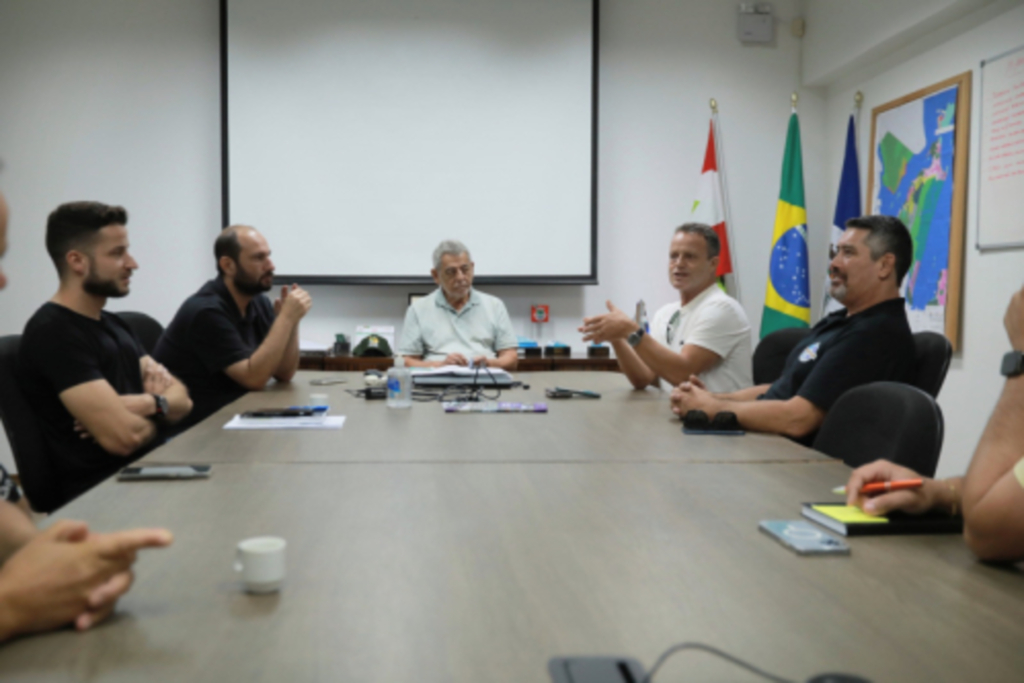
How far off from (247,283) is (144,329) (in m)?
0.67

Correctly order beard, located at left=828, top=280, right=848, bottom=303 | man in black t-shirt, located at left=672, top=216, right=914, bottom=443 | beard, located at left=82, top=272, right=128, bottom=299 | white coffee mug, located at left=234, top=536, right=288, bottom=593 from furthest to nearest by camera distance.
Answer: beard, located at left=828, top=280, right=848, bottom=303 < beard, located at left=82, top=272, right=128, bottom=299 < man in black t-shirt, located at left=672, top=216, right=914, bottom=443 < white coffee mug, located at left=234, top=536, right=288, bottom=593

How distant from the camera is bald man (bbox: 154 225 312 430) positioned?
304 cm

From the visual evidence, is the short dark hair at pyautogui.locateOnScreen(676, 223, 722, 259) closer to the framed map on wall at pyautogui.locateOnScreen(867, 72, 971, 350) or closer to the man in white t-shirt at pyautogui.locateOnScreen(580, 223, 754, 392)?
the man in white t-shirt at pyautogui.locateOnScreen(580, 223, 754, 392)

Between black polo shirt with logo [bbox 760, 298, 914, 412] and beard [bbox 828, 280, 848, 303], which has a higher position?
beard [bbox 828, 280, 848, 303]

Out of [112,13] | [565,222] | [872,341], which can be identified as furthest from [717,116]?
[112,13]

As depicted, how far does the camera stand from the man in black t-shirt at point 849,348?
7.45 feet

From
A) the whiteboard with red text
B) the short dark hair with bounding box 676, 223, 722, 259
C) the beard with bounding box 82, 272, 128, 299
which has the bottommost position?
the beard with bounding box 82, 272, 128, 299

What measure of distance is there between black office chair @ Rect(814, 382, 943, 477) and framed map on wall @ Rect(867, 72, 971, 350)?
225 centimetres

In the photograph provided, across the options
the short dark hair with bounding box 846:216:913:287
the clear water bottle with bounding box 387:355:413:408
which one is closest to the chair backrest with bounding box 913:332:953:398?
the short dark hair with bounding box 846:216:913:287

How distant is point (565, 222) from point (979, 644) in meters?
4.23

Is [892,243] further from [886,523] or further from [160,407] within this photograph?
[160,407]

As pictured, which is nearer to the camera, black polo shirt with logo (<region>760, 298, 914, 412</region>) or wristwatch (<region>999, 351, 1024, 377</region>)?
wristwatch (<region>999, 351, 1024, 377</region>)

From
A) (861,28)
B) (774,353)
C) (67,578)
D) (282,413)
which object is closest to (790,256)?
(861,28)

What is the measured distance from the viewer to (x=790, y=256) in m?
4.97
